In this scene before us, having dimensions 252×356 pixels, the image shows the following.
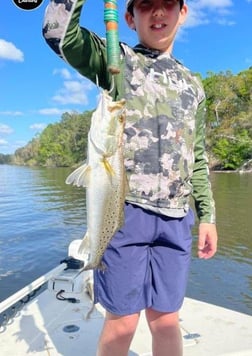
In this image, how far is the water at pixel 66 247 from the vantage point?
824 centimetres

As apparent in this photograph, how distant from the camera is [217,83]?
61281 mm

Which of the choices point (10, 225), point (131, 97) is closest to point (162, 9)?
point (131, 97)

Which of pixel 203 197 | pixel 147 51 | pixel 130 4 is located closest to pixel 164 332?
pixel 203 197

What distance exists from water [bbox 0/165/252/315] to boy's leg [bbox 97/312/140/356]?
216 inches

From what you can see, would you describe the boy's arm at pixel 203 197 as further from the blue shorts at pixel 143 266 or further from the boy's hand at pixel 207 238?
the blue shorts at pixel 143 266

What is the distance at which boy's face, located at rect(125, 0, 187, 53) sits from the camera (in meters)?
2.35

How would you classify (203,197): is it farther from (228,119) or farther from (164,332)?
(228,119)

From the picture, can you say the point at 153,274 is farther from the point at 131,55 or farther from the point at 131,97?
the point at 131,55

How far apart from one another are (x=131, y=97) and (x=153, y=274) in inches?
42.6

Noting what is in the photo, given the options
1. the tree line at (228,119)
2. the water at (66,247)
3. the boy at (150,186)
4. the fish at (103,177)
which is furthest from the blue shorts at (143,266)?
the tree line at (228,119)

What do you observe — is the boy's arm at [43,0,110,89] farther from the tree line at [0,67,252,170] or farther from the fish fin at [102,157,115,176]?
the tree line at [0,67,252,170]

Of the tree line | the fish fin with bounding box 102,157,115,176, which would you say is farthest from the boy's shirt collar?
the tree line

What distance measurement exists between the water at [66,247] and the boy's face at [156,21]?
20.0 ft

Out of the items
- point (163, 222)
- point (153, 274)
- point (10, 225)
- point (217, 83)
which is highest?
point (217, 83)
